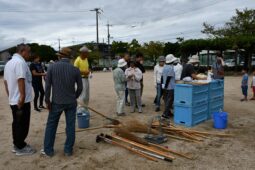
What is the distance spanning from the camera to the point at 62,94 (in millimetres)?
4438

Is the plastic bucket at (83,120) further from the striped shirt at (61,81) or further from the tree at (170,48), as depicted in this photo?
the tree at (170,48)

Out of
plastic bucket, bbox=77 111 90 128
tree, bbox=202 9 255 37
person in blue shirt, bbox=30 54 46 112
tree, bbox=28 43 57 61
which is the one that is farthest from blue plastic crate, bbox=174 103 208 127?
tree, bbox=28 43 57 61

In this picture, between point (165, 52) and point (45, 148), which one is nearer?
point (45, 148)

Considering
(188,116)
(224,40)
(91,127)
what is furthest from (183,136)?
(224,40)


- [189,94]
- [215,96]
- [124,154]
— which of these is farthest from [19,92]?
[215,96]

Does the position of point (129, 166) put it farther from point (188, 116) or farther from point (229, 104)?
point (229, 104)

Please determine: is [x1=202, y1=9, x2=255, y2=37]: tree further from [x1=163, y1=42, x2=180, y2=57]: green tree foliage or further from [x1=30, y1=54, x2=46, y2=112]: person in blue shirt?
[x1=30, y1=54, x2=46, y2=112]: person in blue shirt

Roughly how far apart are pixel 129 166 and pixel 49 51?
57.4 meters

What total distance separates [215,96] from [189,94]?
1418mm

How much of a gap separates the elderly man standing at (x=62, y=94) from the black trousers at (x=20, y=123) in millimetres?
419

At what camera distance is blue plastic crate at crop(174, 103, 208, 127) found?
21.2 feet

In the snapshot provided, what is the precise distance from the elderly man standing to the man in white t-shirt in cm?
36

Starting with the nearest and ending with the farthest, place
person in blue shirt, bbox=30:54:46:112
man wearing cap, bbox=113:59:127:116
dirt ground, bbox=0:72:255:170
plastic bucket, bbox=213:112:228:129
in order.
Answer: dirt ground, bbox=0:72:255:170 → plastic bucket, bbox=213:112:228:129 → man wearing cap, bbox=113:59:127:116 → person in blue shirt, bbox=30:54:46:112

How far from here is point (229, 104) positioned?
31.0ft
